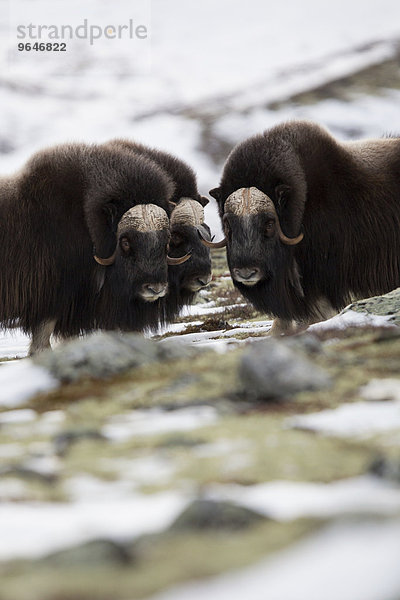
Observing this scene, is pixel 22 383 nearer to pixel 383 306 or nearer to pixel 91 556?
pixel 91 556

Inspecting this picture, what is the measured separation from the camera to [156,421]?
11.1ft

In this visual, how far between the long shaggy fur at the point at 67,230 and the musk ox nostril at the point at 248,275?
118cm

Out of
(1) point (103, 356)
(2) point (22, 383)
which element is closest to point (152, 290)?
(1) point (103, 356)

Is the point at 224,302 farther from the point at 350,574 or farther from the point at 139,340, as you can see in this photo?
the point at 350,574

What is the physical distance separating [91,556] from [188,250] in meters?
6.59

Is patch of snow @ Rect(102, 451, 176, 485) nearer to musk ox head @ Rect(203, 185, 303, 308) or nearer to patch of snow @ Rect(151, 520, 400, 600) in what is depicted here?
patch of snow @ Rect(151, 520, 400, 600)

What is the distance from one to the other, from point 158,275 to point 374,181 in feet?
8.32

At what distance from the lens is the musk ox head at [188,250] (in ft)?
27.7

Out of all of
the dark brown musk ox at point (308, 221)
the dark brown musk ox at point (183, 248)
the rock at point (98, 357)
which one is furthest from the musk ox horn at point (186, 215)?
the rock at point (98, 357)

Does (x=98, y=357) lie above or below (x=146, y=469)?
above

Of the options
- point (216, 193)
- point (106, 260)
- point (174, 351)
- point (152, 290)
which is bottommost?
point (174, 351)

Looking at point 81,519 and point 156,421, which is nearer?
point 81,519

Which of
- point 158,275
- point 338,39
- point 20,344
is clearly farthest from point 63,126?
point 158,275

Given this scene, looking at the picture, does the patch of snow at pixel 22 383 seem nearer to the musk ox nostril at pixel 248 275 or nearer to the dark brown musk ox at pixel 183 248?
the musk ox nostril at pixel 248 275
